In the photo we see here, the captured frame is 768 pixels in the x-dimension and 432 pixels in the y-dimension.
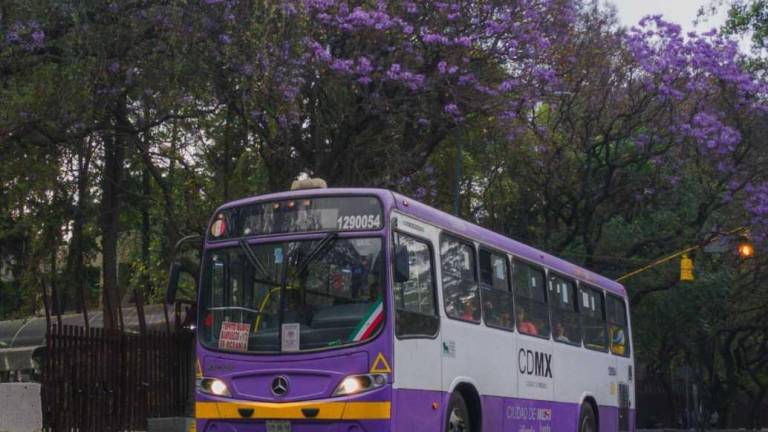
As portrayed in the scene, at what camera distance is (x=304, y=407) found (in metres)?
11.4

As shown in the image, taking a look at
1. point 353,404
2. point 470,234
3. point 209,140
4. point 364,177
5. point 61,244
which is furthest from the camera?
point 61,244

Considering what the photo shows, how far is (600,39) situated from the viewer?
2845 centimetres

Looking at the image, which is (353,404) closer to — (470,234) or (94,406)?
(470,234)

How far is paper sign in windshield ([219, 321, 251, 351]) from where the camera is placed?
39.0ft

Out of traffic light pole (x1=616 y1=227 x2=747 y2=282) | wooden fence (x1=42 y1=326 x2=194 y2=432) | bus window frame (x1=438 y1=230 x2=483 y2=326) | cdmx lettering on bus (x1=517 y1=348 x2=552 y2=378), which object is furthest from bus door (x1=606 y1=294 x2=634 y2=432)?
traffic light pole (x1=616 y1=227 x2=747 y2=282)

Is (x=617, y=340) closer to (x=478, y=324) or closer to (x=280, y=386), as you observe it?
(x=478, y=324)

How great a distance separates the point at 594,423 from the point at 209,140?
1253 cm

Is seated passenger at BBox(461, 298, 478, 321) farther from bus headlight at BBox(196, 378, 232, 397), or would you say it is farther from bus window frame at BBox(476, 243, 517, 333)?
bus headlight at BBox(196, 378, 232, 397)

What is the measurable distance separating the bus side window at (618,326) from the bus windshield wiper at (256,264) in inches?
358

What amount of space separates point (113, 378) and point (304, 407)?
7041mm

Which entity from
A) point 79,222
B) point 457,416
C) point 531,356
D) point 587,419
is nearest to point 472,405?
point 457,416

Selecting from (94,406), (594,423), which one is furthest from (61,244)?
(594,423)

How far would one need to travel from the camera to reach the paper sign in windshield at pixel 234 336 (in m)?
11.9

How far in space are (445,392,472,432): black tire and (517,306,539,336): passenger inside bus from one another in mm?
2014
